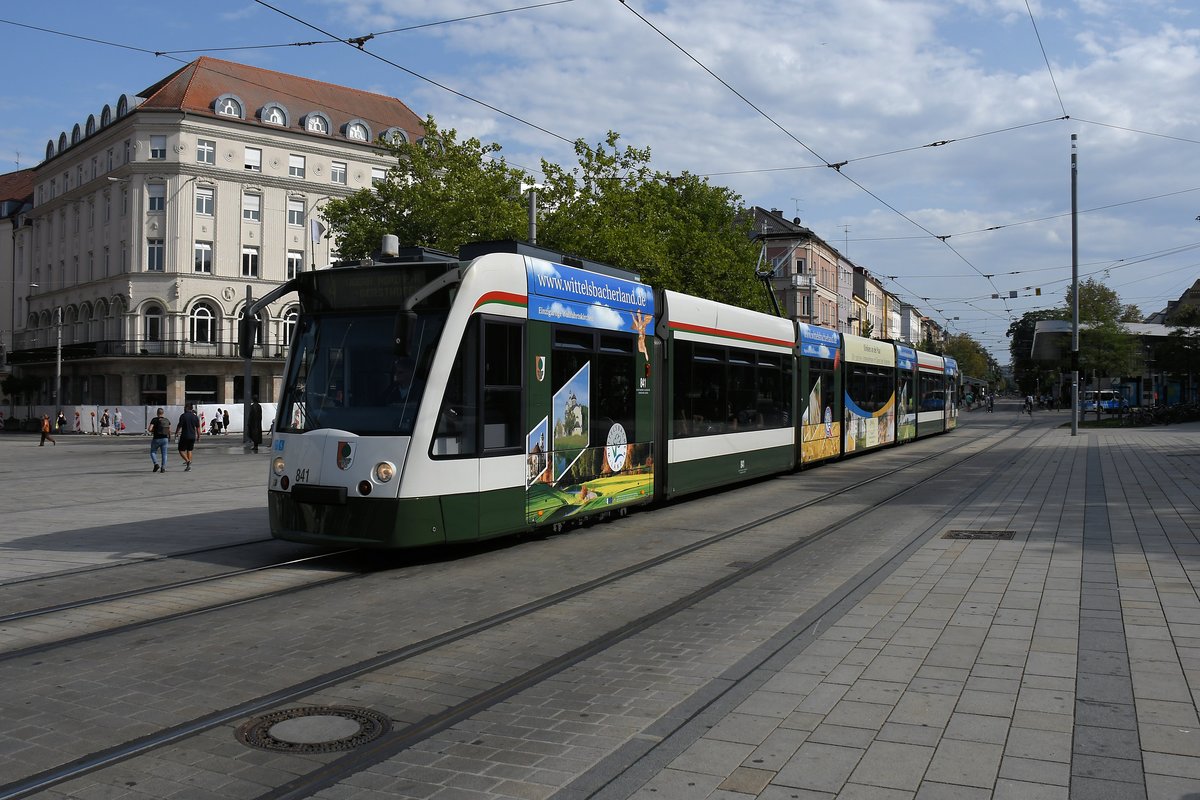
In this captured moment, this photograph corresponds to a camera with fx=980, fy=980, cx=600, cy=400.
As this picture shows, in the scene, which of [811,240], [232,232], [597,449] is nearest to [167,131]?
[232,232]

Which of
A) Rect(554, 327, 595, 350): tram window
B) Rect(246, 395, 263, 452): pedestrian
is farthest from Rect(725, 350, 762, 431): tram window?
Rect(246, 395, 263, 452): pedestrian

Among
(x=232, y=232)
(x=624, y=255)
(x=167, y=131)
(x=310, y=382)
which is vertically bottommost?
(x=310, y=382)

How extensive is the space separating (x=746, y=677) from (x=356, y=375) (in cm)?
521

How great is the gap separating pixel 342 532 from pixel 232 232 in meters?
52.9

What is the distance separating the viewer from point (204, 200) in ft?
185

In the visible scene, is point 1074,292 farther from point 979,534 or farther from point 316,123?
point 316,123

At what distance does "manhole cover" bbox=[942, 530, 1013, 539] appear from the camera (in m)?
11.2

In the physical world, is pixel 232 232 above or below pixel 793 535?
above

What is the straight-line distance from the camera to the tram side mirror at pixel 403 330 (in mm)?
8406

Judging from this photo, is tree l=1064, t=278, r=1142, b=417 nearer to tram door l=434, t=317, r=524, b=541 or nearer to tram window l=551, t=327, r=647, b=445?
tram window l=551, t=327, r=647, b=445

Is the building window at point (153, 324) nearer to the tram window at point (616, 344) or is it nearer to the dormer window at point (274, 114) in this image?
the dormer window at point (274, 114)

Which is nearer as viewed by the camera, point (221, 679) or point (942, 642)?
point (221, 679)

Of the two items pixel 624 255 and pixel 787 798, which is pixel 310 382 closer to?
pixel 787 798

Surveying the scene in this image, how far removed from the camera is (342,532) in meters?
9.06
